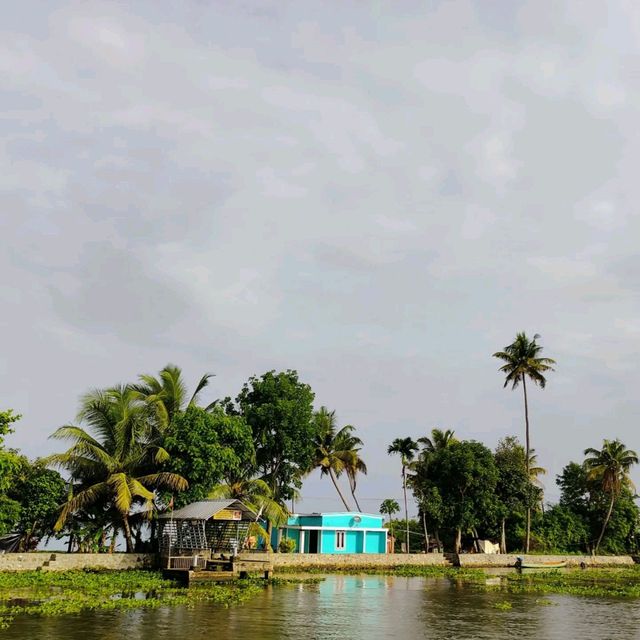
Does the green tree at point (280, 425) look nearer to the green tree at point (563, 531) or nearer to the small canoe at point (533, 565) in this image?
the small canoe at point (533, 565)

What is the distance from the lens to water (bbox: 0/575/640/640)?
1920 centimetres

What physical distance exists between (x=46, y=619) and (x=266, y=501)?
891 inches

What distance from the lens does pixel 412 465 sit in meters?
63.7

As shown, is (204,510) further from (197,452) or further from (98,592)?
(98,592)

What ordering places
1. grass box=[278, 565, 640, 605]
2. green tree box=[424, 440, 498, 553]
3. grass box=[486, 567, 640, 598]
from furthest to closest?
green tree box=[424, 440, 498, 553] < grass box=[278, 565, 640, 605] < grass box=[486, 567, 640, 598]

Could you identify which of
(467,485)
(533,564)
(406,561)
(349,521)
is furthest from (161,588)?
(533,564)

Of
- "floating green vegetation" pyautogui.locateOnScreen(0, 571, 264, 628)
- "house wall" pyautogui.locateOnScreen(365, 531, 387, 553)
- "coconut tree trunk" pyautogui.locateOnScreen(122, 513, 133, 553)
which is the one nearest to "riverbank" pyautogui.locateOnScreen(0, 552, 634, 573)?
"floating green vegetation" pyautogui.locateOnScreen(0, 571, 264, 628)

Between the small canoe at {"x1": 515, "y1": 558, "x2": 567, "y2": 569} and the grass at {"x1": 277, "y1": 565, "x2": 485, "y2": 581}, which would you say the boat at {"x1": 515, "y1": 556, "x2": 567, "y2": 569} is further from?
the grass at {"x1": 277, "y1": 565, "x2": 485, "y2": 581}

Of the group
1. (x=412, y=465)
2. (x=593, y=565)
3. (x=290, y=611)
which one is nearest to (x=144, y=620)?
(x=290, y=611)

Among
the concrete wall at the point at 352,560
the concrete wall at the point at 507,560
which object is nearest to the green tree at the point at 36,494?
the concrete wall at the point at 352,560

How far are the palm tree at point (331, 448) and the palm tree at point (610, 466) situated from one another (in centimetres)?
2438

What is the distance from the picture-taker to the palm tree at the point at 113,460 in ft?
115

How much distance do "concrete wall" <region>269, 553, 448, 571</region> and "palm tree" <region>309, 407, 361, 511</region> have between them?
10465mm

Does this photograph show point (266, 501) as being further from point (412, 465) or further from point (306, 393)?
point (412, 465)
